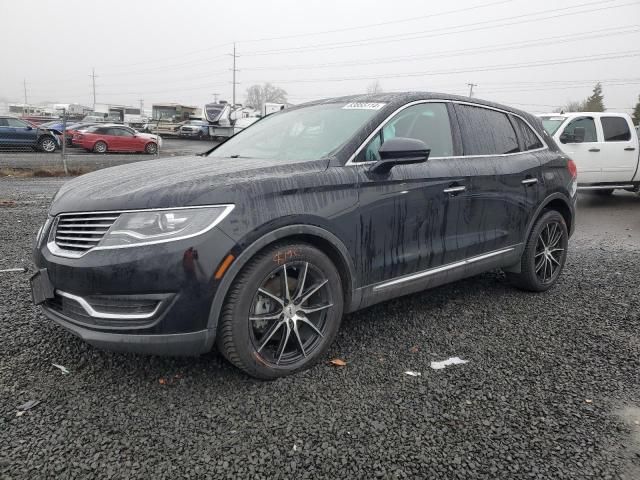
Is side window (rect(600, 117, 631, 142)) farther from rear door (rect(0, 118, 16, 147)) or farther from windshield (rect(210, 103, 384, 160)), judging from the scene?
rear door (rect(0, 118, 16, 147))

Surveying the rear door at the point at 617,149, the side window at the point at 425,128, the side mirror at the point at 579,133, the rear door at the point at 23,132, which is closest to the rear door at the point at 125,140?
the rear door at the point at 23,132

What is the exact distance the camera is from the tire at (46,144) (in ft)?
69.0

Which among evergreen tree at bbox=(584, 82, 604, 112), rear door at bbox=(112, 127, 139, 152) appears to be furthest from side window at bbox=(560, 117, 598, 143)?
evergreen tree at bbox=(584, 82, 604, 112)

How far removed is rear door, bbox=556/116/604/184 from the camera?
9.86 m

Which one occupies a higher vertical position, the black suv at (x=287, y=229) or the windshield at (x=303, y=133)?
the windshield at (x=303, y=133)

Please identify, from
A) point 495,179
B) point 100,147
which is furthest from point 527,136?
point 100,147

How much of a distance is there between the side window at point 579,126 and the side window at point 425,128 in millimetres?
7525

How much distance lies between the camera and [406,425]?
7.64 ft

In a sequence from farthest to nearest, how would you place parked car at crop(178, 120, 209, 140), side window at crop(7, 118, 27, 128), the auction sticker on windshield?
parked car at crop(178, 120, 209, 140) → side window at crop(7, 118, 27, 128) → the auction sticker on windshield

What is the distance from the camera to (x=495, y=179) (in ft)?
12.3

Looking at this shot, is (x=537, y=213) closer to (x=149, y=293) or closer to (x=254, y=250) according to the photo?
(x=254, y=250)

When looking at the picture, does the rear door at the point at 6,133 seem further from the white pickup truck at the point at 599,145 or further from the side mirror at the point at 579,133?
the side mirror at the point at 579,133

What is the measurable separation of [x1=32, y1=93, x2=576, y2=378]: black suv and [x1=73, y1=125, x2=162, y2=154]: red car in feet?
70.8

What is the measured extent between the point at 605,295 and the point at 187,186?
3.87 metres
